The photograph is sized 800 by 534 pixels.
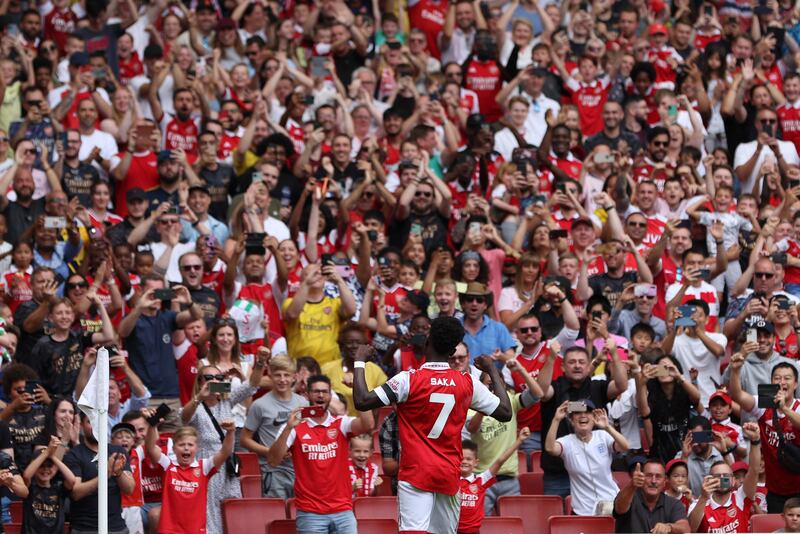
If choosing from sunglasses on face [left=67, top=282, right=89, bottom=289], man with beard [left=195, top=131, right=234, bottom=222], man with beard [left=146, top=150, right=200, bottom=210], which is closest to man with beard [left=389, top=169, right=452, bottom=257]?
man with beard [left=195, top=131, right=234, bottom=222]

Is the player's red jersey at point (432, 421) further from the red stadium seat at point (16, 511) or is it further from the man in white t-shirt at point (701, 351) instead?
the man in white t-shirt at point (701, 351)

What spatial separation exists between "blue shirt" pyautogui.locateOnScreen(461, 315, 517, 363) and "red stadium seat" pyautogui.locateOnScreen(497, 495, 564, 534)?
5.70ft

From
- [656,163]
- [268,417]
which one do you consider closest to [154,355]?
[268,417]

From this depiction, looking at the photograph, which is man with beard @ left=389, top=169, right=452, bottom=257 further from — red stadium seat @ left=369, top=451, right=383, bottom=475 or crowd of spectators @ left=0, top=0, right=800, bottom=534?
red stadium seat @ left=369, top=451, right=383, bottom=475

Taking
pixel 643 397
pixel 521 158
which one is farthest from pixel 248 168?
pixel 643 397

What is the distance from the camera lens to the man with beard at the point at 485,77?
20781 millimetres

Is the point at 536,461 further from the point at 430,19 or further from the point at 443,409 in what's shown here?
the point at 430,19

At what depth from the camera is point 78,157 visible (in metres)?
Answer: 18.4

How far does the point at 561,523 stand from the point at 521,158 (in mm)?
5493

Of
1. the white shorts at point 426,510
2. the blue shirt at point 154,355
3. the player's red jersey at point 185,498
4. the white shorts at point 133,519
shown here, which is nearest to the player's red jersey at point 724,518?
the white shorts at point 426,510

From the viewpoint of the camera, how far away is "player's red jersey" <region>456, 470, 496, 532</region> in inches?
518

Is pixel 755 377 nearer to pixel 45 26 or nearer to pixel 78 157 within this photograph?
pixel 78 157

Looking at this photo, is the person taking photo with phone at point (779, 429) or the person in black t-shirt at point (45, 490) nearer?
the person in black t-shirt at point (45, 490)

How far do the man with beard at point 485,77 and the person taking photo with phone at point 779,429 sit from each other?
688 centimetres
